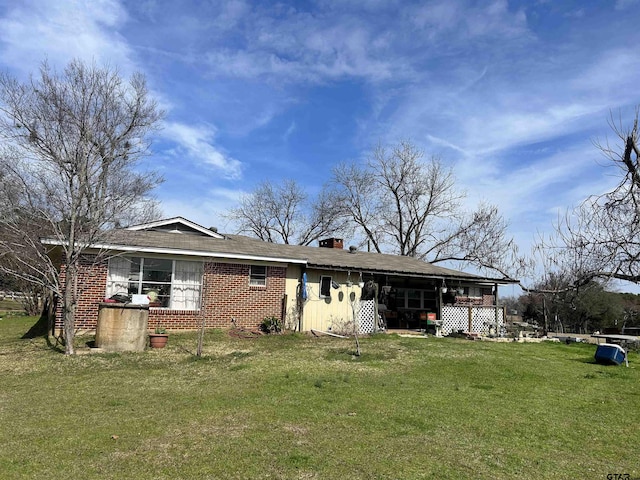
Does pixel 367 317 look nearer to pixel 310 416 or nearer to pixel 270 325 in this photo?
pixel 270 325

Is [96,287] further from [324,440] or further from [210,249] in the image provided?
[324,440]

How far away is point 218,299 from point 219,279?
2.19ft

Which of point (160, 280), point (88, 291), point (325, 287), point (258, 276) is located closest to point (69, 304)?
point (88, 291)

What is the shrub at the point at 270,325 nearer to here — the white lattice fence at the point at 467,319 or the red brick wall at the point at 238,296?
the red brick wall at the point at 238,296

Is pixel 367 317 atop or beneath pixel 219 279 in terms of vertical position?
beneath

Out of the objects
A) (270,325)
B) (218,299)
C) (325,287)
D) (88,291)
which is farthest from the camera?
(325,287)

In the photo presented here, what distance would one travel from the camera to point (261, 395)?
767cm

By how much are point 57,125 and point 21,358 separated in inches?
224

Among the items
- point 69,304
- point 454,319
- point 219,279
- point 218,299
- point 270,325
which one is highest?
point 219,279

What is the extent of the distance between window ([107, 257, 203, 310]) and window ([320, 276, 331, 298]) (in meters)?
4.57

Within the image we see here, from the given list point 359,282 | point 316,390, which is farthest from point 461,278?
point 316,390

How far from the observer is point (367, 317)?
17.4m

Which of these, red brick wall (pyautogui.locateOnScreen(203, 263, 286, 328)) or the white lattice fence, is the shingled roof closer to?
red brick wall (pyautogui.locateOnScreen(203, 263, 286, 328))

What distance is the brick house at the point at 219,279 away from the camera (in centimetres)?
1382
